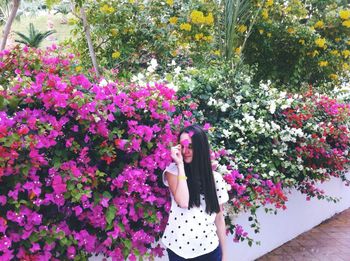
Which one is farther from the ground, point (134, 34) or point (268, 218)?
point (134, 34)

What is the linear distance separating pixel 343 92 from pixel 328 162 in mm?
2380

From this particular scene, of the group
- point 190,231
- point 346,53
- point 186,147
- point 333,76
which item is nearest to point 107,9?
point 186,147

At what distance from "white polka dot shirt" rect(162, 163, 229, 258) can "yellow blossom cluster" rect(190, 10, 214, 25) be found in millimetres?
3216

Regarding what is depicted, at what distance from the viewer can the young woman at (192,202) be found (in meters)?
2.41

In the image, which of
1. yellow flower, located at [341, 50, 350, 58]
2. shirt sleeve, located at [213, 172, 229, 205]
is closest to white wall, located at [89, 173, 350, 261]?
shirt sleeve, located at [213, 172, 229, 205]

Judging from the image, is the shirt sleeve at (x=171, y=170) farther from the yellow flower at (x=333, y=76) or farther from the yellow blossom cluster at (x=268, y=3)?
the yellow flower at (x=333, y=76)

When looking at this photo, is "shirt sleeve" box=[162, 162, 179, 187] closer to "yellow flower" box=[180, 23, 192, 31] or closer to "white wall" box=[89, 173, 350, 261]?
"white wall" box=[89, 173, 350, 261]

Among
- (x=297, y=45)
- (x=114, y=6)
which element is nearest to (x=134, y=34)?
(x=114, y=6)

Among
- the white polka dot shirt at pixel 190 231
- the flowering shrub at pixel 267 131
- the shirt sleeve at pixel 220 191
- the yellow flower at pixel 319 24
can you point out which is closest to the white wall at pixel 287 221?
the flowering shrub at pixel 267 131

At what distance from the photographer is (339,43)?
668 centimetres

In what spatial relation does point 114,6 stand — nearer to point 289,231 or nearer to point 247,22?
point 247,22

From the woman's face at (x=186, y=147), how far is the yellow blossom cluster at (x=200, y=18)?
10.3 ft

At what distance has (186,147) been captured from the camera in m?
2.48

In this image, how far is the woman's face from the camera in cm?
246
